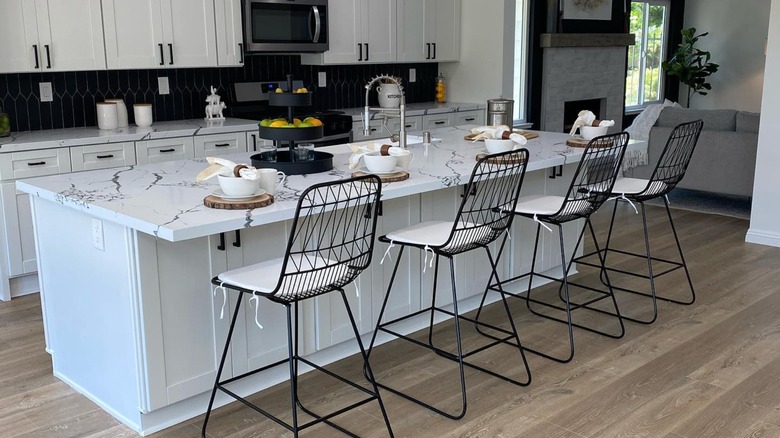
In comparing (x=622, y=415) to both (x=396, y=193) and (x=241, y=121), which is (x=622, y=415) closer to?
(x=396, y=193)

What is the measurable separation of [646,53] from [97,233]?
30.0ft

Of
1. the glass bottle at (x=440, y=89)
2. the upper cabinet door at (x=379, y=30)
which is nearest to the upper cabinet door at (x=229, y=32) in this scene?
the upper cabinet door at (x=379, y=30)

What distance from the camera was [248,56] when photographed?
6074 mm

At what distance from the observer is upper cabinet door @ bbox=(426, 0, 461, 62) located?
7031mm

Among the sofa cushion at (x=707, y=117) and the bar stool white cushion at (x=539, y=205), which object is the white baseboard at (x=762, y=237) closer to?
the sofa cushion at (x=707, y=117)

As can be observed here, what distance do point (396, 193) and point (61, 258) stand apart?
1.40 meters

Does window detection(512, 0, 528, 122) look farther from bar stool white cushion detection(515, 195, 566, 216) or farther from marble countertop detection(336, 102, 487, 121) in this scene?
bar stool white cushion detection(515, 195, 566, 216)

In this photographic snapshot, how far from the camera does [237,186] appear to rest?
2.79 m

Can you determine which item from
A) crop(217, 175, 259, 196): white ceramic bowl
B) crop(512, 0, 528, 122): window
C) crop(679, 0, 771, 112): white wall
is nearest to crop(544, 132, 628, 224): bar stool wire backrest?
crop(217, 175, 259, 196): white ceramic bowl

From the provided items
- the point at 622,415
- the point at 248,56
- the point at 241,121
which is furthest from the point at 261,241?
the point at 248,56

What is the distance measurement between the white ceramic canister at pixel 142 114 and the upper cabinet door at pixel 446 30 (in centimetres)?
276

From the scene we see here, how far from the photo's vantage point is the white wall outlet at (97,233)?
289 centimetres

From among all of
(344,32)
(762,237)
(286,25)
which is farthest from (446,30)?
(762,237)

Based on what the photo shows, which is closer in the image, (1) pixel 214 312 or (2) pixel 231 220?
(2) pixel 231 220
